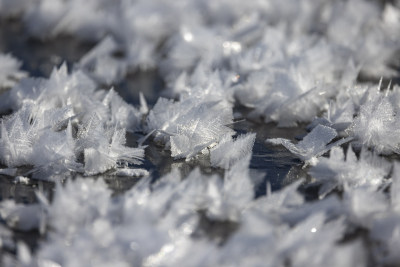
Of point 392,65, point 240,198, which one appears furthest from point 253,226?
point 392,65

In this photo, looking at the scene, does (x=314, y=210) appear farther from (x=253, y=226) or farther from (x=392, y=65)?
(x=392, y=65)

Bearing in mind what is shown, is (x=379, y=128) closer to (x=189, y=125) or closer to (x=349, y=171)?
(x=349, y=171)

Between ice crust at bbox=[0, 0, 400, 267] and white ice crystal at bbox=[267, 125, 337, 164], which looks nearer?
ice crust at bbox=[0, 0, 400, 267]

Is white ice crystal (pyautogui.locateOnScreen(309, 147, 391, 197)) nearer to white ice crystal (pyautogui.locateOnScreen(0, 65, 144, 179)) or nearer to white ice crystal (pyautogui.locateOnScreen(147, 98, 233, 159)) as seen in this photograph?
white ice crystal (pyautogui.locateOnScreen(147, 98, 233, 159))

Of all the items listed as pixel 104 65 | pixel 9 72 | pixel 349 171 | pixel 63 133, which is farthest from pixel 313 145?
pixel 9 72

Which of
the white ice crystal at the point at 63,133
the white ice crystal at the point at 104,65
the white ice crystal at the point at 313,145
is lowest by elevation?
the white ice crystal at the point at 104,65

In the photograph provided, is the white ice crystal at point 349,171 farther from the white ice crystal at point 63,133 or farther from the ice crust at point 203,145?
the white ice crystal at point 63,133

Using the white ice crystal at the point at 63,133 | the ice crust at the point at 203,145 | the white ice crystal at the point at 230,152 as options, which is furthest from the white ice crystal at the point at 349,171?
the white ice crystal at the point at 63,133

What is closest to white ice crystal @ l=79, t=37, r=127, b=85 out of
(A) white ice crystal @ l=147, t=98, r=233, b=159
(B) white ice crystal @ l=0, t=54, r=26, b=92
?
(B) white ice crystal @ l=0, t=54, r=26, b=92
